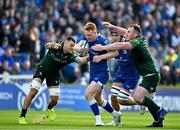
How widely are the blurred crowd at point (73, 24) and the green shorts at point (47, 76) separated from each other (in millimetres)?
11053

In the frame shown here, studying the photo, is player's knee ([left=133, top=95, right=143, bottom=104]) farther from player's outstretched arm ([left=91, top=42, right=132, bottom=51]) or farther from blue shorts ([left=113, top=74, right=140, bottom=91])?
blue shorts ([left=113, top=74, right=140, bottom=91])

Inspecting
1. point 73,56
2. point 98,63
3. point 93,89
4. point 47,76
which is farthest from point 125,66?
point 47,76

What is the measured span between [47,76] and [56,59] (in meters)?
0.64

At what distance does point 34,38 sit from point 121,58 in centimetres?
1342

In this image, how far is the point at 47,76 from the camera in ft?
77.3

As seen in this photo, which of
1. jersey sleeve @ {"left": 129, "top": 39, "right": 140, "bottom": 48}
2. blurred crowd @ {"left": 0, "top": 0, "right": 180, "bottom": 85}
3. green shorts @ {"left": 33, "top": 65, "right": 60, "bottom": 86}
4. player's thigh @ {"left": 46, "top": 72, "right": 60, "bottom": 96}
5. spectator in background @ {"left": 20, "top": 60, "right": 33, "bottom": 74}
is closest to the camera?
jersey sleeve @ {"left": 129, "top": 39, "right": 140, "bottom": 48}

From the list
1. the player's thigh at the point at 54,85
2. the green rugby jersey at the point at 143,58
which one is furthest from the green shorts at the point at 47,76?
the green rugby jersey at the point at 143,58

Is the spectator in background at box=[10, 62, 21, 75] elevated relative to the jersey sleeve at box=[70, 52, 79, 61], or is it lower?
elevated

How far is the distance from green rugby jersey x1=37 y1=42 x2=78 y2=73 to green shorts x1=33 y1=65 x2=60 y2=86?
0.10 m

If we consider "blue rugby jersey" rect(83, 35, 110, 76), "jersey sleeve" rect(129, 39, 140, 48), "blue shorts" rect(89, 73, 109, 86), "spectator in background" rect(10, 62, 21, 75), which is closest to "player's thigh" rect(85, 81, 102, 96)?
"blue shorts" rect(89, 73, 109, 86)

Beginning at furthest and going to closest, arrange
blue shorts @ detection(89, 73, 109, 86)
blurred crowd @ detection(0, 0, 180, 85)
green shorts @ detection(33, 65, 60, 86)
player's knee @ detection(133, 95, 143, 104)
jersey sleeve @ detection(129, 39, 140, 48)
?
1. blurred crowd @ detection(0, 0, 180, 85)
2. green shorts @ detection(33, 65, 60, 86)
3. blue shorts @ detection(89, 73, 109, 86)
4. player's knee @ detection(133, 95, 143, 104)
5. jersey sleeve @ detection(129, 39, 140, 48)

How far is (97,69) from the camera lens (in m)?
22.6

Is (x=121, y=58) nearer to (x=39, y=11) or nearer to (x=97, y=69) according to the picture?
(x=97, y=69)

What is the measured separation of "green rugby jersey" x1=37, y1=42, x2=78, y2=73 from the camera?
23.2 m
